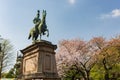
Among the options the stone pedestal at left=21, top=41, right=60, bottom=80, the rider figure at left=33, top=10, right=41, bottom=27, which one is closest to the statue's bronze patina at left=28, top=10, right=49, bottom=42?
the rider figure at left=33, top=10, right=41, bottom=27

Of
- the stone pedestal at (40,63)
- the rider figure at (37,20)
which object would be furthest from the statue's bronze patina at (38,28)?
the stone pedestal at (40,63)

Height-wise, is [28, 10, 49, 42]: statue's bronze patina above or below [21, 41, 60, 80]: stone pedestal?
above

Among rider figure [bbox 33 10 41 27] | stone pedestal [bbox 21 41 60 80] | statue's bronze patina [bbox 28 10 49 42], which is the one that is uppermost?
rider figure [bbox 33 10 41 27]

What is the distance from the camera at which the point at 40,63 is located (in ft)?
58.8

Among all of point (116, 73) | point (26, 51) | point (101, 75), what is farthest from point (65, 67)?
point (26, 51)

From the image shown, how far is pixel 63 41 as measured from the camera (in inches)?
1508

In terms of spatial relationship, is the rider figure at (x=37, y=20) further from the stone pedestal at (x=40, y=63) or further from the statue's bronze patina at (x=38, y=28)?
the stone pedestal at (x=40, y=63)

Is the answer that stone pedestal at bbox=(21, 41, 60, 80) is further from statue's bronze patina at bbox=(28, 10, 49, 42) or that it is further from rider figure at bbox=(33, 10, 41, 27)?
rider figure at bbox=(33, 10, 41, 27)

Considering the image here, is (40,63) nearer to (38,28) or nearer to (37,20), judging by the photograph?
(38,28)

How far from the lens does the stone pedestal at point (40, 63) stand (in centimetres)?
1778

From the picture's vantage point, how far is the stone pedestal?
1778 centimetres

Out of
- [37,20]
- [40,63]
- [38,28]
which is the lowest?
[40,63]

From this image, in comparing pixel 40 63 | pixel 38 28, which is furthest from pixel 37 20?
pixel 40 63

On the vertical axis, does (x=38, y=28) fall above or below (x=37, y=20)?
below
